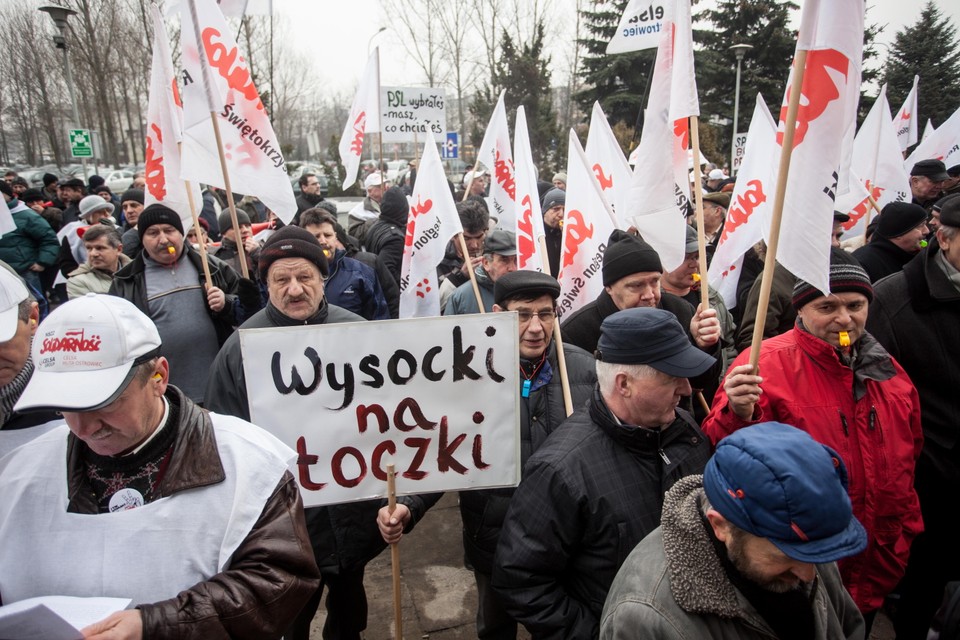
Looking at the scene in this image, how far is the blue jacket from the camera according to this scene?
15.6ft

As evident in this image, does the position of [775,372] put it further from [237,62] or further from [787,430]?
[237,62]

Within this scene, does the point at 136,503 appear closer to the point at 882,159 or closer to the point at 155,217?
the point at 155,217

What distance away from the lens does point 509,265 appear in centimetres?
449

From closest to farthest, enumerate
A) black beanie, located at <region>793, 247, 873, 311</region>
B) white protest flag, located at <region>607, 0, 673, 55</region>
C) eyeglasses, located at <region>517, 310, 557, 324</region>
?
black beanie, located at <region>793, 247, 873, 311</region> < eyeglasses, located at <region>517, 310, 557, 324</region> < white protest flag, located at <region>607, 0, 673, 55</region>

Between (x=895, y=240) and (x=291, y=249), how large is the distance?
13.9ft

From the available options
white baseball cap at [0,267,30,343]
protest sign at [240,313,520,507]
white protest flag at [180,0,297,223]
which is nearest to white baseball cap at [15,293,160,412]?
white baseball cap at [0,267,30,343]

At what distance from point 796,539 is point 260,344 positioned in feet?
6.14

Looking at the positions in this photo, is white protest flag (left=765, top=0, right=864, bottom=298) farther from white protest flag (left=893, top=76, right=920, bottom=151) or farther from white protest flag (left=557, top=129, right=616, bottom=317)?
white protest flag (left=893, top=76, right=920, bottom=151)

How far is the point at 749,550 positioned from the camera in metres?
1.53

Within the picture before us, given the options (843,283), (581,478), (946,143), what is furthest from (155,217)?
(946,143)

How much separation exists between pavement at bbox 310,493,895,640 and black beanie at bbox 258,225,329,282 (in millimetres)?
2051

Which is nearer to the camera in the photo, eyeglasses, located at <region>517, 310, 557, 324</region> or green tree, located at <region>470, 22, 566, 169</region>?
eyeglasses, located at <region>517, 310, 557, 324</region>

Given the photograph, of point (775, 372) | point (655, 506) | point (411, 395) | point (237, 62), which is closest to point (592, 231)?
point (775, 372)

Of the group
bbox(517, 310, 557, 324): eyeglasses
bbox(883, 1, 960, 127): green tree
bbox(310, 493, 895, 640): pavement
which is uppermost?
bbox(883, 1, 960, 127): green tree
